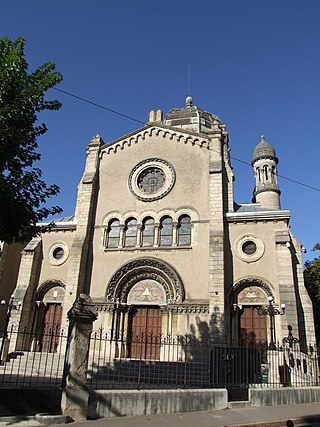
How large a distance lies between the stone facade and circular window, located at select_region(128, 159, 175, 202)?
0.22 ft

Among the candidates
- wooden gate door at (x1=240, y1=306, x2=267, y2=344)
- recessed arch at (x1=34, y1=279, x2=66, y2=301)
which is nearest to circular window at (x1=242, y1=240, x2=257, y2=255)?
wooden gate door at (x1=240, y1=306, x2=267, y2=344)

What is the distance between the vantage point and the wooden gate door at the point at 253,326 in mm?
17453

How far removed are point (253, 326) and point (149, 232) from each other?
7.48 m

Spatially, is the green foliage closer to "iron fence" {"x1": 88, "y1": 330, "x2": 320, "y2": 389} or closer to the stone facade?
the stone facade

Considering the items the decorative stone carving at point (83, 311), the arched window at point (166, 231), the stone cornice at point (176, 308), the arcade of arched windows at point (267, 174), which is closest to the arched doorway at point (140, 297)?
the stone cornice at point (176, 308)

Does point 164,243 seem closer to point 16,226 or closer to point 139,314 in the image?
point 139,314

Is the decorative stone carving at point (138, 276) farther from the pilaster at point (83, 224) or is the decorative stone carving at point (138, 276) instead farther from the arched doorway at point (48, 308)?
the arched doorway at point (48, 308)

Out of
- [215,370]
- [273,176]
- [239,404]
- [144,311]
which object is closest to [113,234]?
[144,311]

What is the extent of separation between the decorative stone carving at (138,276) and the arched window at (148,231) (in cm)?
125

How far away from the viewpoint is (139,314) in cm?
1927

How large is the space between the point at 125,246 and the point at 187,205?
4266mm

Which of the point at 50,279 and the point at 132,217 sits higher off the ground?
the point at 132,217

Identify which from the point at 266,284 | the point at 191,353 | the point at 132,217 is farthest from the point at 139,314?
the point at 266,284

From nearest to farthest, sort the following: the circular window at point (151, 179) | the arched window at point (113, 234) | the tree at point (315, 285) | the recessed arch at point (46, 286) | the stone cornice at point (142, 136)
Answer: the recessed arch at point (46, 286) → the arched window at point (113, 234) → the circular window at point (151, 179) → the stone cornice at point (142, 136) → the tree at point (315, 285)
